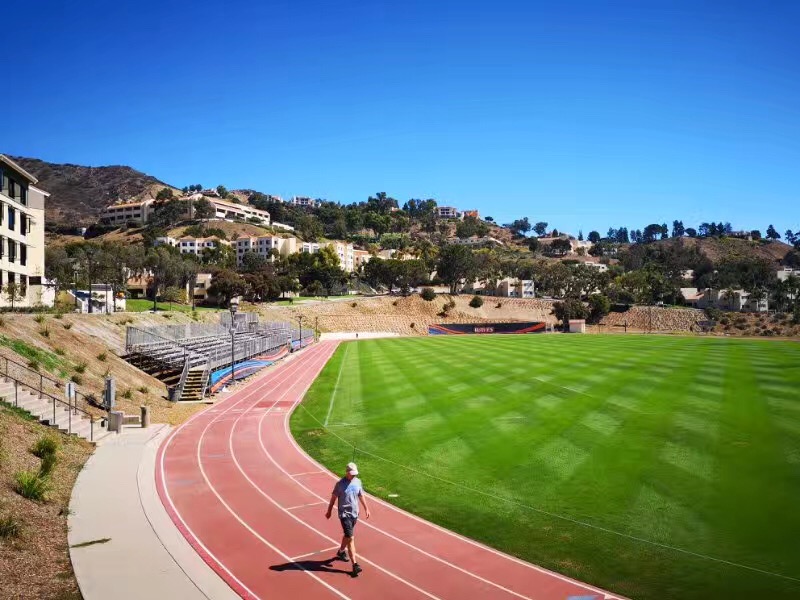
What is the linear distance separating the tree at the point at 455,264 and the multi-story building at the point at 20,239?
356ft

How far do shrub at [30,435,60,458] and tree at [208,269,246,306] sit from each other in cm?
8913

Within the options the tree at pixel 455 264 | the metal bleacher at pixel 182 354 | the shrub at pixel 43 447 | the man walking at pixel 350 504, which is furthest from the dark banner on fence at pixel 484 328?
the man walking at pixel 350 504

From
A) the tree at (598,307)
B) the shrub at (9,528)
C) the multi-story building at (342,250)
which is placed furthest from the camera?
the multi-story building at (342,250)

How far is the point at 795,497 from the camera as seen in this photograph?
13266 millimetres

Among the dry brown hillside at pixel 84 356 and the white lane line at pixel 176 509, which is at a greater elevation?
the dry brown hillside at pixel 84 356

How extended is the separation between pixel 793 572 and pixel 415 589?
6.94m

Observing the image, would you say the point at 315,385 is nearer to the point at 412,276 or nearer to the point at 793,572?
the point at 793,572

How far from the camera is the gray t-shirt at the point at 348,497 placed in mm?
10344

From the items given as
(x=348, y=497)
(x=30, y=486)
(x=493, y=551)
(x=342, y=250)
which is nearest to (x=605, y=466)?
(x=493, y=551)

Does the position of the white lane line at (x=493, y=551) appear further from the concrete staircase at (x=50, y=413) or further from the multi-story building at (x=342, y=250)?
the multi-story building at (x=342, y=250)

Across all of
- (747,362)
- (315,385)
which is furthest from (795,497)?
(747,362)

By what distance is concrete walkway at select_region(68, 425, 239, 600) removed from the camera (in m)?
10.0

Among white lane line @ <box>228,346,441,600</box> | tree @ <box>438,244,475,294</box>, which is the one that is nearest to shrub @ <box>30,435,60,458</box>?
white lane line @ <box>228,346,441,600</box>

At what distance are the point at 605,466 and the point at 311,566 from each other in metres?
9.33
